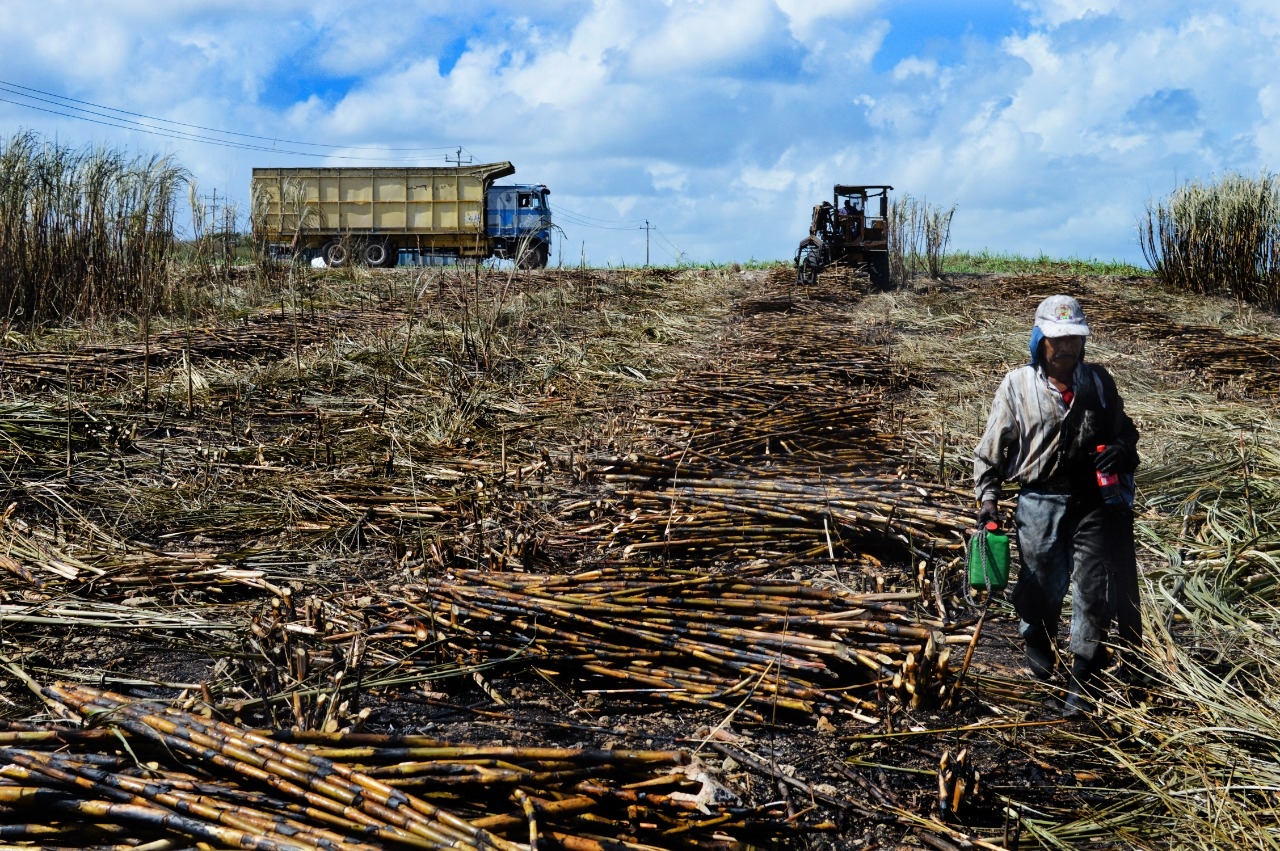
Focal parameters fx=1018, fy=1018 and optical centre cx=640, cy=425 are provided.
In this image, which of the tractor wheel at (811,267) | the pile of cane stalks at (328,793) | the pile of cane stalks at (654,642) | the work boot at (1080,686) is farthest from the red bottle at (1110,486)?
the tractor wheel at (811,267)

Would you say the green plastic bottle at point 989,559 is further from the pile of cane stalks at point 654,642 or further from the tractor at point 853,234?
the tractor at point 853,234

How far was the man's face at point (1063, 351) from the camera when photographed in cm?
342

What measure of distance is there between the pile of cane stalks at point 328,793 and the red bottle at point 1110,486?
5.72 feet

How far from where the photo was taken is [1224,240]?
17281 mm

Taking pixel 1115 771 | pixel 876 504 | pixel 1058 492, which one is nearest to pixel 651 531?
pixel 876 504

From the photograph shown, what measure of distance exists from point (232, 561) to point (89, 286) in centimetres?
679

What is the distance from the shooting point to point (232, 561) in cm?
438

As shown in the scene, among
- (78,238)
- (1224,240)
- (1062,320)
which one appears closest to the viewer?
(1062,320)

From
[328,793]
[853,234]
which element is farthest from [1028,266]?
[328,793]

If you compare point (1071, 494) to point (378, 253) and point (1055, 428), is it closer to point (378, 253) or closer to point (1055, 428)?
point (1055, 428)

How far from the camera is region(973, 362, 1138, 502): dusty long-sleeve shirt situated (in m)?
3.46

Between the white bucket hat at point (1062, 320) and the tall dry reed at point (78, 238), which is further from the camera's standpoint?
the tall dry reed at point (78, 238)

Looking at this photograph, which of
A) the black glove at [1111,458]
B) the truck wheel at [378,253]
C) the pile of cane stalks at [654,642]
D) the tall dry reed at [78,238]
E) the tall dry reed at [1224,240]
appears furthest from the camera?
the truck wheel at [378,253]

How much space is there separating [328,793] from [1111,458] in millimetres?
2655
